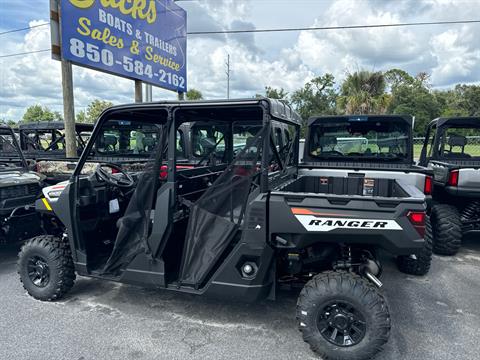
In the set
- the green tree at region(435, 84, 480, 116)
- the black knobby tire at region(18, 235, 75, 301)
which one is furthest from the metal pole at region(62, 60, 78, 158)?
the green tree at region(435, 84, 480, 116)

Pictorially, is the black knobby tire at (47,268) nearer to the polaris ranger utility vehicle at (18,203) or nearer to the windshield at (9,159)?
the polaris ranger utility vehicle at (18,203)

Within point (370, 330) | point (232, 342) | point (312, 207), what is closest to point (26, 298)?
point (232, 342)

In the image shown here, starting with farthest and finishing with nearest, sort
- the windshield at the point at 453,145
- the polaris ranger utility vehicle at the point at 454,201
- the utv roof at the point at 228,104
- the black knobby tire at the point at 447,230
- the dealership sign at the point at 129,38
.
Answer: the dealership sign at the point at 129,38, the windshield at the point at 453,145, the black knobby tire at the point at 447,230, the polaris ranger utility vehicle at the point at 454,201, the utv roof at the point at 228,104

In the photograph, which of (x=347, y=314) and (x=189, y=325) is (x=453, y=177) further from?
(x=189, y=325)

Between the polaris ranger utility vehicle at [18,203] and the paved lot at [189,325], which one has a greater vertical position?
the polaris ranger utility vehicle at [18,203]

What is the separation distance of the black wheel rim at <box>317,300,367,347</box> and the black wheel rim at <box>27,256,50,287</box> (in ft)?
8.98

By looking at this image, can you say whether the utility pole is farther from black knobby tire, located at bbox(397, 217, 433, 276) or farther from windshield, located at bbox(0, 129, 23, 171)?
black knobby tire, located at bbox(397, 217, 433, 276)

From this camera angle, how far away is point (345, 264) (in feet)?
9.48

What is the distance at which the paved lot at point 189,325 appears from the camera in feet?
9.06

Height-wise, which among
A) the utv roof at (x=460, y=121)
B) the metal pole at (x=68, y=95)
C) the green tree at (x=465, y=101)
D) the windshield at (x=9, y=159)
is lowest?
the windshield at (x=9, y=159)

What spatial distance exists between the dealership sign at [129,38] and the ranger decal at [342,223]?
19.4ft

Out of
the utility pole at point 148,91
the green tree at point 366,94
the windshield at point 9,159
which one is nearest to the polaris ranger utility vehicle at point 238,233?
the windshield at point 9,159

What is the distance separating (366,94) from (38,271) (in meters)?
21.0

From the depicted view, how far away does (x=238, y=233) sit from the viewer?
9.60ft
